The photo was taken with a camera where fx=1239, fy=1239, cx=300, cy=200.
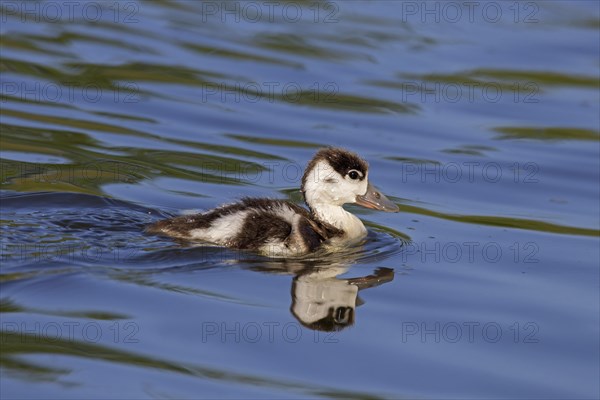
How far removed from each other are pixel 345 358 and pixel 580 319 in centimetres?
163

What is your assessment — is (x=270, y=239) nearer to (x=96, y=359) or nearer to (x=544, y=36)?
(x=96, y=359)

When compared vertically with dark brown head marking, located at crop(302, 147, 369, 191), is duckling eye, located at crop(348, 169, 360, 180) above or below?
below

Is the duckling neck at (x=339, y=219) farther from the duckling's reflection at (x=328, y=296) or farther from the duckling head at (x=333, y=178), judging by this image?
the duckling's reflection at (x=328, y=296)

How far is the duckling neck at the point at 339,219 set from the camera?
28.2 ft

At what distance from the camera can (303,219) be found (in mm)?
8328

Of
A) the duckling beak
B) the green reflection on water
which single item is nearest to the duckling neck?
the duckling beak

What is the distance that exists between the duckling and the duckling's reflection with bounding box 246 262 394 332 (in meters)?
0.26

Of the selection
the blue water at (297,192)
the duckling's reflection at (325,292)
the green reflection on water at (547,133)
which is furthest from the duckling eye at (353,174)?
the green reflection on water at (547,133)

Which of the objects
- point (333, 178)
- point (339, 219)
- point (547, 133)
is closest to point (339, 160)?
point (333, 178)

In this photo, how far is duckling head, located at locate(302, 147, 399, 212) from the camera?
8.52m

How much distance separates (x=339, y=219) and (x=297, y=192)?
124 cm

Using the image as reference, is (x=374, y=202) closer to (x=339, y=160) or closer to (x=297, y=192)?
(x=339, y=160)

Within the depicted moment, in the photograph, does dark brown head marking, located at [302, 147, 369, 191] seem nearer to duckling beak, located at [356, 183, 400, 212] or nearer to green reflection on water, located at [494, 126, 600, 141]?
duckling beak, located at [356, 183, 400, 212]

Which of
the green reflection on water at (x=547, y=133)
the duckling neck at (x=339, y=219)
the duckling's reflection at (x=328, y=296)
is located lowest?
the duckling's reflection at (x=328, y=296)
